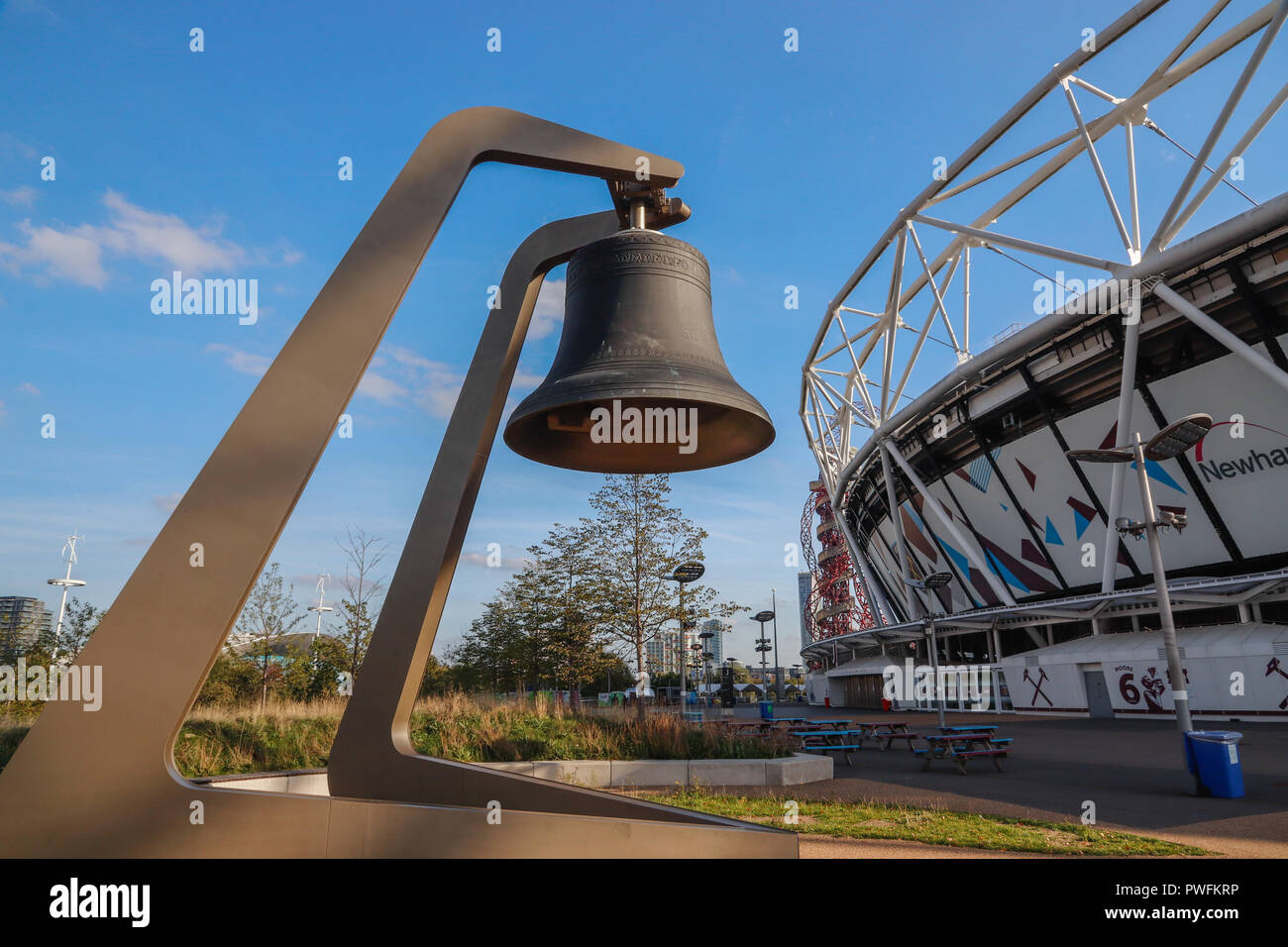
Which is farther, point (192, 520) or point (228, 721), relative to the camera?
point (228, 721)

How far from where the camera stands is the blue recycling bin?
944 centimetres

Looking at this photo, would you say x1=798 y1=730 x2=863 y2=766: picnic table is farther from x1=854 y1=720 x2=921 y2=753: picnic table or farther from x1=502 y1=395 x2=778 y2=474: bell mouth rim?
x1=502 y1=395 x2=778 y2=474: bell mouth rim

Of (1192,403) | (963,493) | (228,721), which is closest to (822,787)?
(228,721)

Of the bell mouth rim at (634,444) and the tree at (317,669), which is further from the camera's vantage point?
the tree at (317,669)

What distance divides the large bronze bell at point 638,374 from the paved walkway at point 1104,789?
3968 mm

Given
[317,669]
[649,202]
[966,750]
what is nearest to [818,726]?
[966,750]

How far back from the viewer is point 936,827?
745 centimetres

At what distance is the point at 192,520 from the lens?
3535 millimetres

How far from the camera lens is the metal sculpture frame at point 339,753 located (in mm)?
3090

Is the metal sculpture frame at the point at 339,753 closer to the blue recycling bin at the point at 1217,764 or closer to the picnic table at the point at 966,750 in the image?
the blue recycling bin at the point at 1217,764

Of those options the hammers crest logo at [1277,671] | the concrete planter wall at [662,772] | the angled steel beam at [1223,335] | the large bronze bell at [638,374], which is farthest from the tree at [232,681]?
the hammers crest logo at [1277,671]
